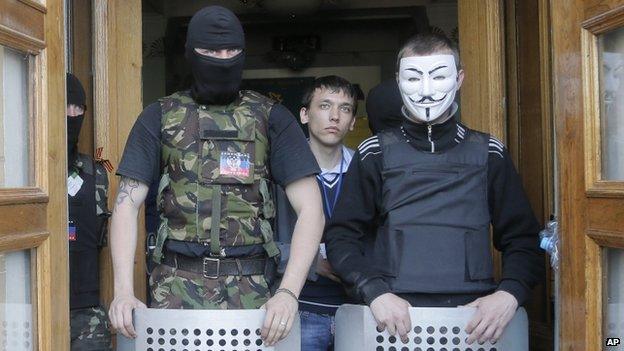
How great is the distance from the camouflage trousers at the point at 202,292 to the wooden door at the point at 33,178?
342 mm

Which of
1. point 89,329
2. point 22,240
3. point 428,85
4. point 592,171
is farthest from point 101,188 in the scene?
point 592,171

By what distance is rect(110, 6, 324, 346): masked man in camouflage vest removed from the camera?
2227mm

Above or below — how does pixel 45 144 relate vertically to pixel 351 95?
below

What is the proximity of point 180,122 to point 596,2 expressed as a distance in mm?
1185

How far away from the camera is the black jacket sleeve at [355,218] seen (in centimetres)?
217

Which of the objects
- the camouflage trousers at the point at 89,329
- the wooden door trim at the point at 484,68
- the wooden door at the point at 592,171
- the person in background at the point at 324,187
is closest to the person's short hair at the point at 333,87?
the person in background at the point at 324,187

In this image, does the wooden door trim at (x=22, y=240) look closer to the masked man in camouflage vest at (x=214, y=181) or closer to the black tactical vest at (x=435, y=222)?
the masked man in camouflage vest at (x=214, y=181)

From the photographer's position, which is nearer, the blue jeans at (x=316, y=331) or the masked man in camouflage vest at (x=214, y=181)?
the masked man in camouflage vest at (x=214, y=181)

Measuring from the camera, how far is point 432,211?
7.00 ft

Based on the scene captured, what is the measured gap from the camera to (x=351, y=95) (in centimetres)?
315

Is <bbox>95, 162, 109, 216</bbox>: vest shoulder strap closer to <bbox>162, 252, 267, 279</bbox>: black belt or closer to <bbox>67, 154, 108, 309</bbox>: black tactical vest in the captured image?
<bbox>67, 154, 108, 309</bbox>: black tactical vest

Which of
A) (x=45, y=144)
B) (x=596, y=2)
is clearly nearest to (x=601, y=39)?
(x=596, y=2)

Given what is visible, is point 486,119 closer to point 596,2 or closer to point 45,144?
point 596,2

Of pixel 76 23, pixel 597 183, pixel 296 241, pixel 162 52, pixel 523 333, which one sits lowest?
pixel 523 333
